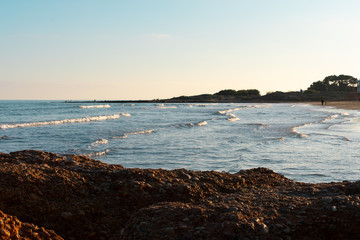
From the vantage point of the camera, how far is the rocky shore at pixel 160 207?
3.71 metres

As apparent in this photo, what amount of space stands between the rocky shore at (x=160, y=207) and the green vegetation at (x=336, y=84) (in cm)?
12828

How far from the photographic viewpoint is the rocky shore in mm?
3711

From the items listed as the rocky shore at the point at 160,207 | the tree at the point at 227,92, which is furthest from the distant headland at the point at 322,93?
the rocky shore at the point at 160,207

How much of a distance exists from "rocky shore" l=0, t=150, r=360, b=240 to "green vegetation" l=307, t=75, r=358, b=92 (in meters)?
128

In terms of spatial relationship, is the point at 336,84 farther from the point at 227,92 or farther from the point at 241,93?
the point at 227,92

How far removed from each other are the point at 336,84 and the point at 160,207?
139 metres

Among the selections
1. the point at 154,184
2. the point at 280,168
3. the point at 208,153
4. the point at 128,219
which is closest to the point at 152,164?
the point at 208,153

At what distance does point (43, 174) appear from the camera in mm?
5129

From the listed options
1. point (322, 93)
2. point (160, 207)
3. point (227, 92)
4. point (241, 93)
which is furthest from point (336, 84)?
point (160, 207)

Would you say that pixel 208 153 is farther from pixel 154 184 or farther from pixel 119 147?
pixel 154 184

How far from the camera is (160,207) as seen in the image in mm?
4242

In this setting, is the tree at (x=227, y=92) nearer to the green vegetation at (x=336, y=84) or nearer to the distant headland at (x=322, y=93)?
the distant headland at (x=322, y=93)

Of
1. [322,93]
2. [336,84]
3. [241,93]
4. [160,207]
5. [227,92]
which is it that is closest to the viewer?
[160,207]

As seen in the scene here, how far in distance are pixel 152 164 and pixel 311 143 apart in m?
7.92
